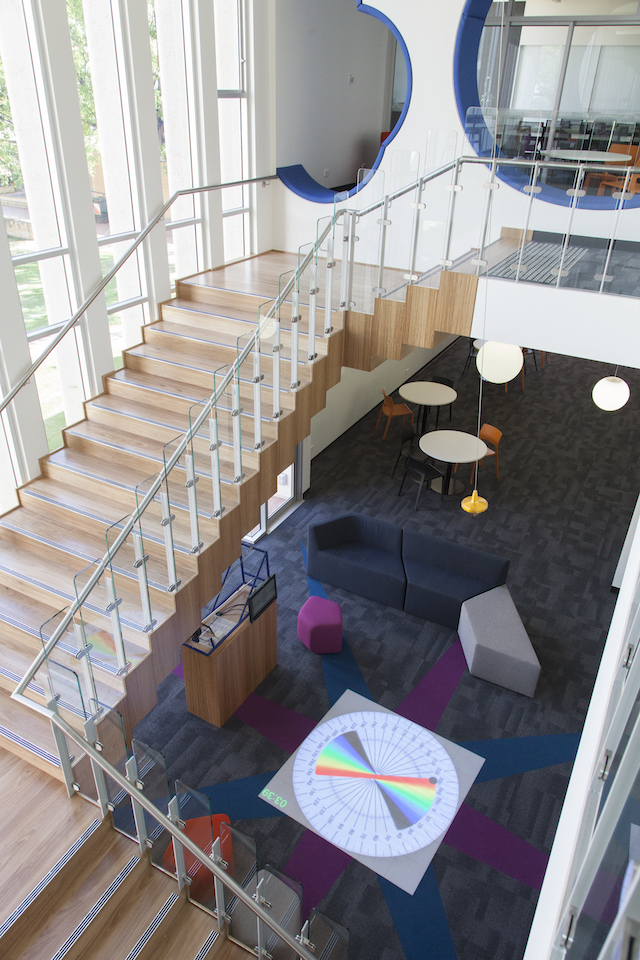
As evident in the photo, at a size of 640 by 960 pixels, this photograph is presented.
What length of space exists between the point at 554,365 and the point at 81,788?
13639mm

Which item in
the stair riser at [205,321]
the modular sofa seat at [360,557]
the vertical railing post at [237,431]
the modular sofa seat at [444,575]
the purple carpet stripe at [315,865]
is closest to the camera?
the purple carpet stripe at [315,865]

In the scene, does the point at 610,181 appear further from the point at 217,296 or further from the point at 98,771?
the point at 98,771

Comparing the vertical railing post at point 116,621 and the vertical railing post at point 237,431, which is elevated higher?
the vertical railing post at point 237,431

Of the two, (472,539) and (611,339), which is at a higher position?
(611,339)

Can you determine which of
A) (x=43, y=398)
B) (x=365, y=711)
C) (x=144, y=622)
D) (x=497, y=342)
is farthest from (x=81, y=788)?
(x=497, y=342)

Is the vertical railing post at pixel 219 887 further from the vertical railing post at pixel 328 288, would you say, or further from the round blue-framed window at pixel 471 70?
the round blue-framed window at pixel 471 70

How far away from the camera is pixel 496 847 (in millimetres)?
5188


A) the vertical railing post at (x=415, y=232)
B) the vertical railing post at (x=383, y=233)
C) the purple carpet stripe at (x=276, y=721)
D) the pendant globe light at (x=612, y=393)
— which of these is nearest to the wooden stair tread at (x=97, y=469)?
the purple carpet stripe at (x=276, y=721)

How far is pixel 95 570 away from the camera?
4469mm

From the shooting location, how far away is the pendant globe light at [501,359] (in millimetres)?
5672

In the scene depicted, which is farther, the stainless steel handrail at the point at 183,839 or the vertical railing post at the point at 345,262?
the vertical railing post at the point at 345,262

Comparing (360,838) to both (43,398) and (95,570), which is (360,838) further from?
(43,398)

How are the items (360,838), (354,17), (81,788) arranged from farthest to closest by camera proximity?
(354,17) < (360,838) < (81,788)

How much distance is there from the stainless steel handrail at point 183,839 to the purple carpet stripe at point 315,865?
143 cm
